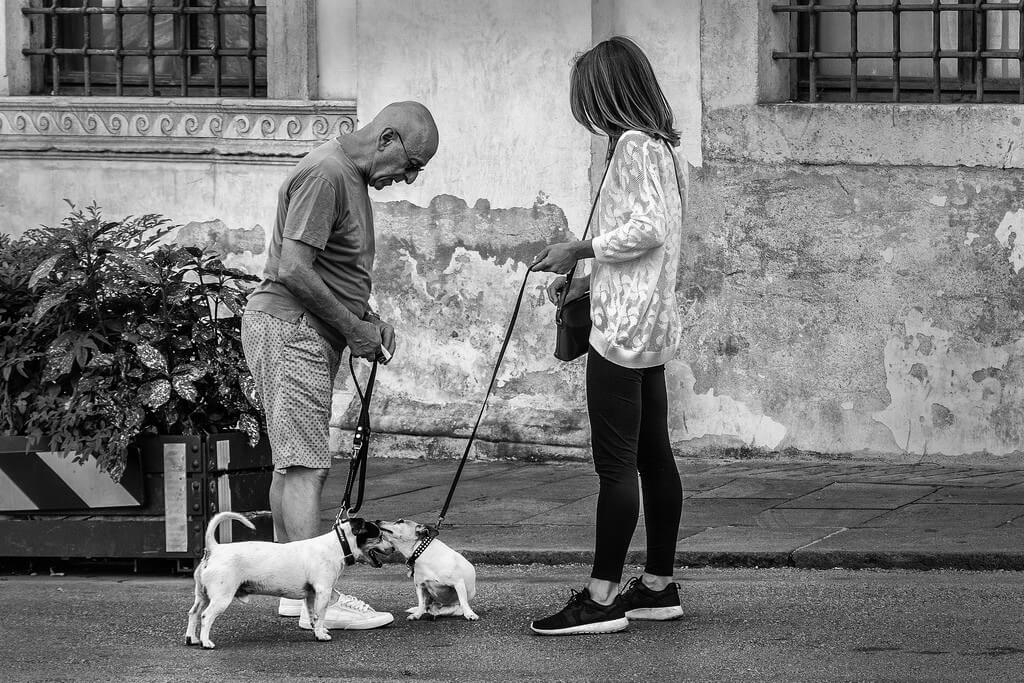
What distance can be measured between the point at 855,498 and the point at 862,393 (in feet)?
4.37

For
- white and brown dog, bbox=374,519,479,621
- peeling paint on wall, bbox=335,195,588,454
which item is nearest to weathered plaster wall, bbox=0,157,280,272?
peeling paint on wall, bbox=335,195,588,454

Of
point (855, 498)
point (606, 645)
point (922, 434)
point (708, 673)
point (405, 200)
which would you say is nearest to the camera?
point (708, 673)

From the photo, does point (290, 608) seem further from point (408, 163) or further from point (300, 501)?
point (408, 163)

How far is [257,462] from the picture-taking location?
686 centimetres

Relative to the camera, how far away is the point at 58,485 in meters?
6.71

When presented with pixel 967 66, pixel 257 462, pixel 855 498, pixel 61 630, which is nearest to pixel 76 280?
pixel 257 462

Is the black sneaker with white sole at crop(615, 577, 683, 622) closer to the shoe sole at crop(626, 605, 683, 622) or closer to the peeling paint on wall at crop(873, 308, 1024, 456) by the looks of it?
the shoe sole at crop(626, 605, 683, 622)

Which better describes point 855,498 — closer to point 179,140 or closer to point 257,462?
point 257,462

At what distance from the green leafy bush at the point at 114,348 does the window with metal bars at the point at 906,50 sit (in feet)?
13.8

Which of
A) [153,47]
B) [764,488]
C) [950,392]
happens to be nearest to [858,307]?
[950,392]

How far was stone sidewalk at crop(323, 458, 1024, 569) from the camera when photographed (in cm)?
676

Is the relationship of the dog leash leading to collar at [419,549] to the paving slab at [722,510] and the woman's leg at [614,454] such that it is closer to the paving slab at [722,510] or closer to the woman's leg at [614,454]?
the woman's leg at [614,454]

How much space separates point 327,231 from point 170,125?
16.8 ft

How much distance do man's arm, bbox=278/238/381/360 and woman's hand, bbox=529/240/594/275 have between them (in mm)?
676
